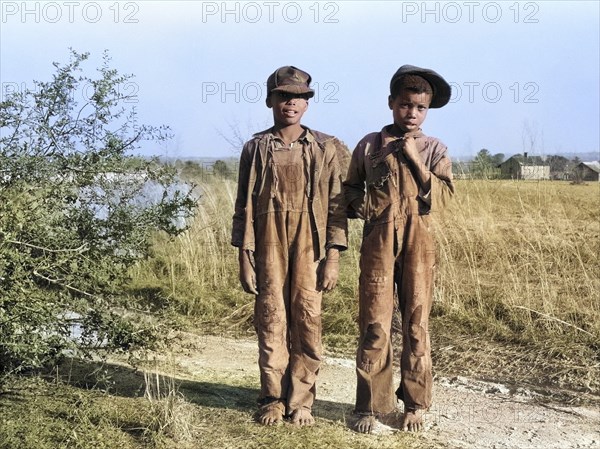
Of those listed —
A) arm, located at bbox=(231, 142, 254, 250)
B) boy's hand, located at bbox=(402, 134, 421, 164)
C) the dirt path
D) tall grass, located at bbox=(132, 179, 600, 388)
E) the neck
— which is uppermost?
the neck

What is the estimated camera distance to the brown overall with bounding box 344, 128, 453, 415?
12.6 feet

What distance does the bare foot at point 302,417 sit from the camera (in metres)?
3.98

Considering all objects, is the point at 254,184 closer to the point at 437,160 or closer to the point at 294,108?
the point at 294,108

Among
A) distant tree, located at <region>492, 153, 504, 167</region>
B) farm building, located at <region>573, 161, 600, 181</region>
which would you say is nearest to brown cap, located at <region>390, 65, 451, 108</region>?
distant tree, located at <region>492, 153, 504, 167</region>

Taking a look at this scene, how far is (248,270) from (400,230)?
881 mm

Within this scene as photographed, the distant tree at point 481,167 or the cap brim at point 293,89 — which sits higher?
the cap brim at point 293,89

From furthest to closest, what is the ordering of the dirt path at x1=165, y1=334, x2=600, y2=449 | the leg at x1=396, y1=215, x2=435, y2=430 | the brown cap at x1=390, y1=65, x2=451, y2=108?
the dirt path at x1=165, y1=334, x2=600, y2=449
the leg at x1=396, y1=215, x2=435, y2=430
the brown cap at x1=390, y1=65, x2=451, y2=108

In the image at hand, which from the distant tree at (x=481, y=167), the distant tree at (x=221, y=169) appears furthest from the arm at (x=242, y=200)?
the distant tree at (x=221, y=169)

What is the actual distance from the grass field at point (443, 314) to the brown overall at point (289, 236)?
406 millimetres

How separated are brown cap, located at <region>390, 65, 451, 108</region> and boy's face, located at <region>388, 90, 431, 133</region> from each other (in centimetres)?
7

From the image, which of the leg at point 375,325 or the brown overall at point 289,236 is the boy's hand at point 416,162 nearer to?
the leg at point 375,325

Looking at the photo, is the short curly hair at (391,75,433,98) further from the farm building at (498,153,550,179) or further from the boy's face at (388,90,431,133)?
the farm building at (498,153,550,179)

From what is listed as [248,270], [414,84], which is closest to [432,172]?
[414,84]

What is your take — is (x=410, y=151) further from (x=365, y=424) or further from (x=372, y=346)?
(x=365, y=424)
